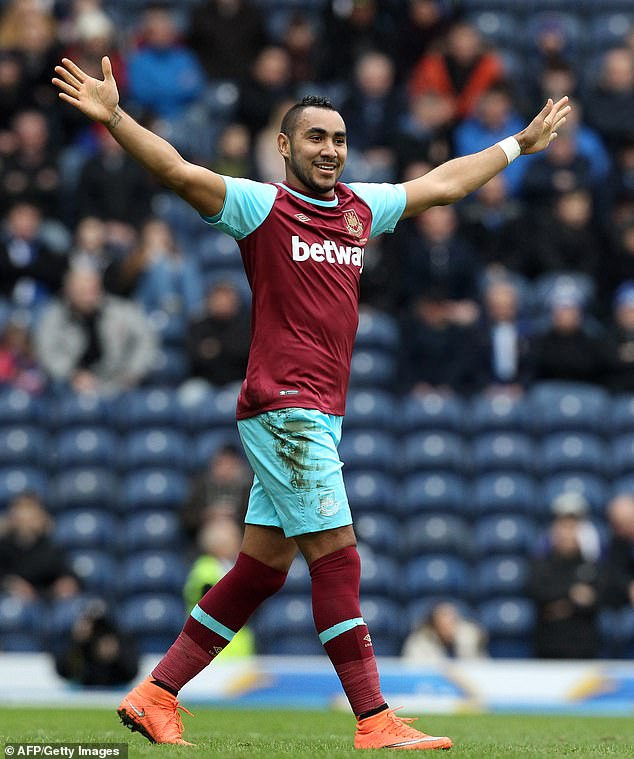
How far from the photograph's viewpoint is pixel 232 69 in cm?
1802

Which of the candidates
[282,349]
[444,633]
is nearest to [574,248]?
[444,633]

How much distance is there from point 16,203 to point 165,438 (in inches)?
131

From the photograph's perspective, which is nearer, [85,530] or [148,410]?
[85,530]

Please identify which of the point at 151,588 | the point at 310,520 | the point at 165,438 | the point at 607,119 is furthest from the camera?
the point at 607,119

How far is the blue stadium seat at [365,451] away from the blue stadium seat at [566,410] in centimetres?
142

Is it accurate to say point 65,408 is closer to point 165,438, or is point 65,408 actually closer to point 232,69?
point 165,438

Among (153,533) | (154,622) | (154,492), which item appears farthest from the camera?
(154,492)

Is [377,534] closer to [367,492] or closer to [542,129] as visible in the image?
[367,492]

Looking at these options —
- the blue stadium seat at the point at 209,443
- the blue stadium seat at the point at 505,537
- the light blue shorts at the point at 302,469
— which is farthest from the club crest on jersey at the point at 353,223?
the blue stadium seat at the point at 209,443

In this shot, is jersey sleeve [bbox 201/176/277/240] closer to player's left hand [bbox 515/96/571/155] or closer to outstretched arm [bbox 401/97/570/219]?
outstretched arm [bbox 401/97/570/219]

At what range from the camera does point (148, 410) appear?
14398 mm

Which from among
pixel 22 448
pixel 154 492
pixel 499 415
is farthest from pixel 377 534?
pixel 22 448

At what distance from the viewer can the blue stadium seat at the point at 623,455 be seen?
14.0 meters

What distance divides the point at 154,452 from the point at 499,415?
10.2 feet
